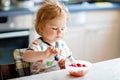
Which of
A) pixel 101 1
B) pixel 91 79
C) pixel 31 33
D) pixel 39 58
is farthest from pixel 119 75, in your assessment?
pixel 101 1

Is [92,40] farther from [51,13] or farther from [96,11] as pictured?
[51,13]

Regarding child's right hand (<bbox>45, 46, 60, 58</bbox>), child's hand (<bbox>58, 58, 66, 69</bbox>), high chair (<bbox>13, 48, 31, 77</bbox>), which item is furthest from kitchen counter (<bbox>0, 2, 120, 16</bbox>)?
child's right hand (<bbox>45, 46, 60, 58</bbox>)

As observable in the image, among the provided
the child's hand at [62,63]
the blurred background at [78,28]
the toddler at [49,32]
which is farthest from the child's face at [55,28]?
the blurred background at [78,28]

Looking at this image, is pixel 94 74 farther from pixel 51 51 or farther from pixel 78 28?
pixel 78 28

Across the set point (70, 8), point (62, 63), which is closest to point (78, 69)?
point (62, 63)

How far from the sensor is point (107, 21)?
10.5 ft

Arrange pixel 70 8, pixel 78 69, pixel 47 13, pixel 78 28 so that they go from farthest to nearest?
pixel 78 28 → pixel 70 8 → pixel 47 13 → pixel 78 69

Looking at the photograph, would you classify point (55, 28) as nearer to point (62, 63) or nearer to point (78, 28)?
point (62, 63)

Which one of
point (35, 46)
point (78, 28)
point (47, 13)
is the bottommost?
point (78, 28)

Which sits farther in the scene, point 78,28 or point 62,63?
point 78,28

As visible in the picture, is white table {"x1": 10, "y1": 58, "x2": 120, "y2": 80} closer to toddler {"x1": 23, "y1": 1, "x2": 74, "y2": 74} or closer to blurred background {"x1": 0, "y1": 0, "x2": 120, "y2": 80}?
toddler {"x1": 23, "y1": 1, "x2": 74, "y2": 74}

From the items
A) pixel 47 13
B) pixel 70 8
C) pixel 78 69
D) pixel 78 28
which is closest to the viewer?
pixel 78 69

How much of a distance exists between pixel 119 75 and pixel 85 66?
181 mm

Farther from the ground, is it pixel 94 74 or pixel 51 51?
pixel 51 51
